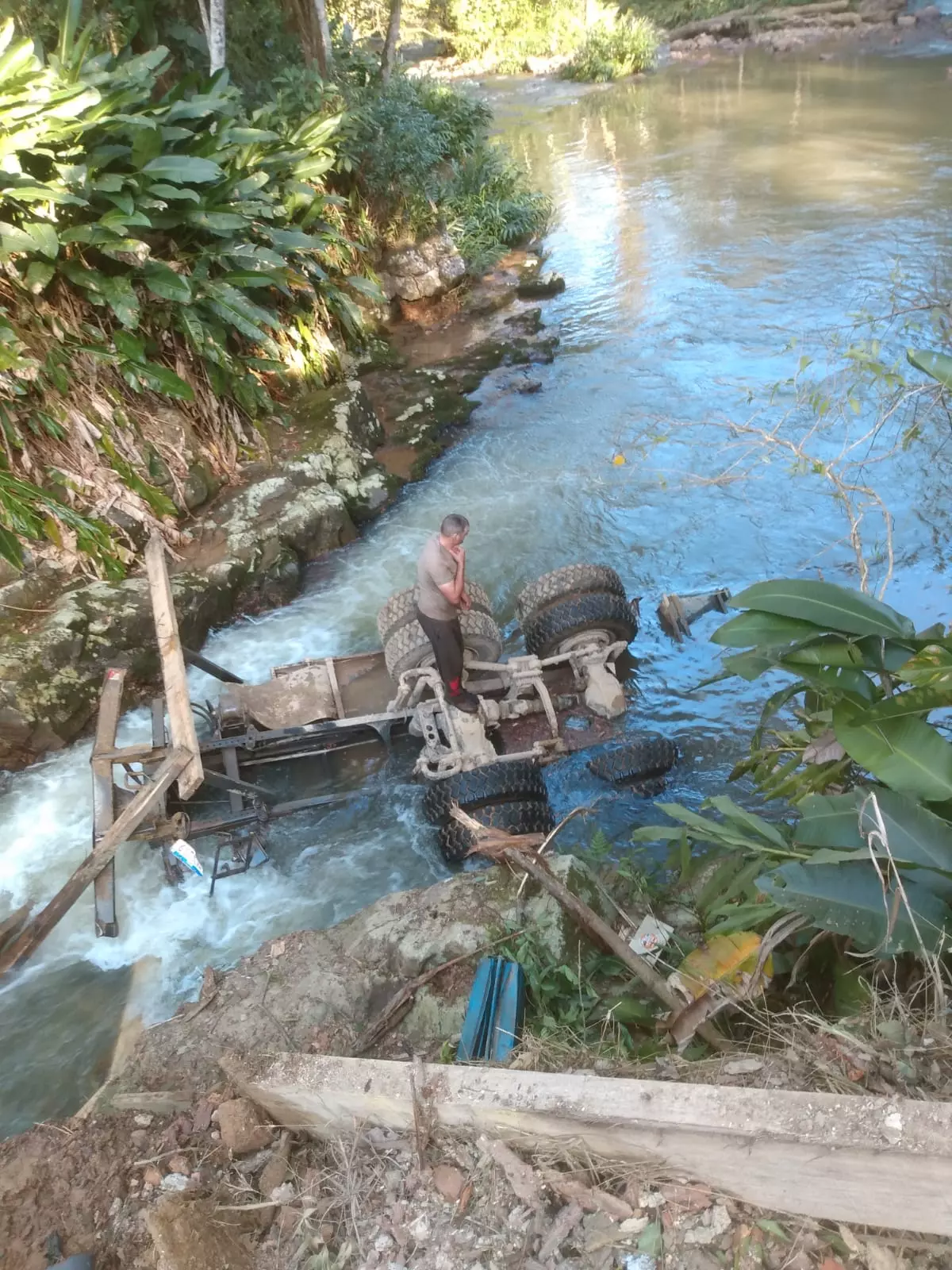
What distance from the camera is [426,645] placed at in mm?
6270

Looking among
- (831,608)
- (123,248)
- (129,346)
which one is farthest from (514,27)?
(831,608)

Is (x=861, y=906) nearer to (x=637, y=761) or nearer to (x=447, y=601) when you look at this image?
(x=637, y=761)

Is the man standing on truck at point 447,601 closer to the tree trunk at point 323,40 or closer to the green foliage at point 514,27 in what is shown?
the tree trunk at point 323,40

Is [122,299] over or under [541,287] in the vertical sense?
over

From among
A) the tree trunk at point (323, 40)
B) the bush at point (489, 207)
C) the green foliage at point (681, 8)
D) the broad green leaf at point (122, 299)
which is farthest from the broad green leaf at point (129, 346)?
the green foliage at point (681, 8)

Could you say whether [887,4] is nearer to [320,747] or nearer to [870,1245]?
[320,747]

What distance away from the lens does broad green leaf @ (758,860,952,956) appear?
2729mm

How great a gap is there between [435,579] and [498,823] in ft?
5.82

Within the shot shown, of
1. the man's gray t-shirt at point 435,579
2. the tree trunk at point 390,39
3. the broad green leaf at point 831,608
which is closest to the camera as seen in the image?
the broad green leaf at point 831,608

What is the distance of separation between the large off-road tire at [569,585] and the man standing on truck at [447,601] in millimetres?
820

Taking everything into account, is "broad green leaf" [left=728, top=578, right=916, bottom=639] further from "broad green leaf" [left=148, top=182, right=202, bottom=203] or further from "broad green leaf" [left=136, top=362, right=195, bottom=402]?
"broad green leaf" [left=148, top=182, right=202, bottom=203]

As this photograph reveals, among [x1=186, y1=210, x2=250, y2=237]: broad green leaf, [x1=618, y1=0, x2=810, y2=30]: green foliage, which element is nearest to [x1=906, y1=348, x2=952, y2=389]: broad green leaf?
[x1=186, y1=210, x2=250, y2=237]: broad green leaf

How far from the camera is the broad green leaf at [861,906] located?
8.95ft

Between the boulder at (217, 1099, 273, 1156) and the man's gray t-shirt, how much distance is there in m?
3.54
